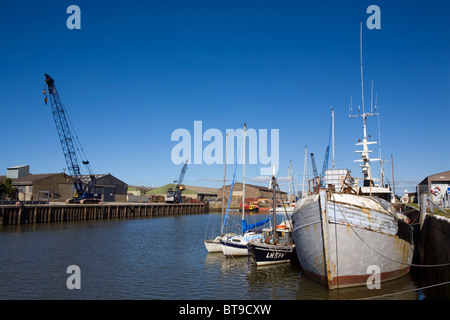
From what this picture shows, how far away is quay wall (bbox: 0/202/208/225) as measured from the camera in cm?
5481

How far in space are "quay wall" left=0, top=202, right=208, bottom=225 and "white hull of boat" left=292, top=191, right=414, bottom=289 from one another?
53270 mm

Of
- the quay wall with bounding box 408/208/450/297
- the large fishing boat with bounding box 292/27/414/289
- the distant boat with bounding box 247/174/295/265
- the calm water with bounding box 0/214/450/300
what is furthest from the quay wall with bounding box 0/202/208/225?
the quay wall with bounding box 408/208/450/297

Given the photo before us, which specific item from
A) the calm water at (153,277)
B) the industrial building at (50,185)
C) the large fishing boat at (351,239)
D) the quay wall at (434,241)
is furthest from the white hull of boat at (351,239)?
the industrial building at (50,185)

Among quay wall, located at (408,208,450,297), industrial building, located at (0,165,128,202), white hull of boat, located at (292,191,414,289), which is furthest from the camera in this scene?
industrial building, located at (0,165,128,202)

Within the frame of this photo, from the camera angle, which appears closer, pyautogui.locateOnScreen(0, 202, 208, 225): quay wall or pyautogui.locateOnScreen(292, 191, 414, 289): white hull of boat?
pyautogui.locateOnScreen(292, 191, 414, 289): white hull of boat

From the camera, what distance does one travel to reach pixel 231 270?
83.1 feet

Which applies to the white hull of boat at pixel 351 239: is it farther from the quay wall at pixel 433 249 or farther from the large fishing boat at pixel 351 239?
the quay wall at pixel 433 249

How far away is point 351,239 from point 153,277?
1323 centimetres

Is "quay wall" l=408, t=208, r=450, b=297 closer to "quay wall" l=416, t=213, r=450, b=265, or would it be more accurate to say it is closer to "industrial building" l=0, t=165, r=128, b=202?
"quay wall" l=416, t=213, r=450, b=265

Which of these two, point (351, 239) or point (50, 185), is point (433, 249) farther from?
point (50, 185)

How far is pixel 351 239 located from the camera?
17.4 metres

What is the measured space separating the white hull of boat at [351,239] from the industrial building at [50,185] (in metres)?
72.3
